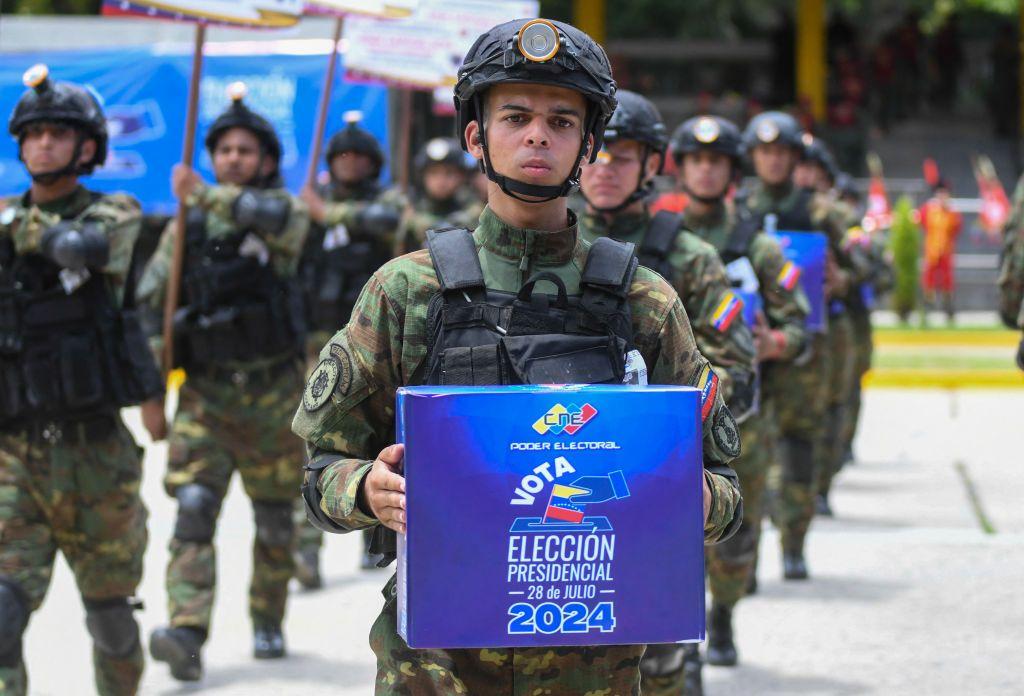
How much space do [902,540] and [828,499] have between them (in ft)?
4.17

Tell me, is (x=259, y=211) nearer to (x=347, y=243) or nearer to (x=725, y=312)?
(x=725, y=312)

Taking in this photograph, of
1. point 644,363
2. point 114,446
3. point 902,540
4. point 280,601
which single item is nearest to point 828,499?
point 902,540

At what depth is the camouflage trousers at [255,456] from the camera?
7.07m

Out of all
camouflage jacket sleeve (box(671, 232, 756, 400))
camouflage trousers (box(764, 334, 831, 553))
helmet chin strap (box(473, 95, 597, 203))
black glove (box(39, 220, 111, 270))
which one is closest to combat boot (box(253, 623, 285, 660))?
black glove (box(39, 220, 111, 270))

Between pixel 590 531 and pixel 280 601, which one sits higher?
pixel 590 531

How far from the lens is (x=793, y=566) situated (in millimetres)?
8984

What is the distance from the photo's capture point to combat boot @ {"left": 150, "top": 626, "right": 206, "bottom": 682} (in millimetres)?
6578

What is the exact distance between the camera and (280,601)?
7254mm

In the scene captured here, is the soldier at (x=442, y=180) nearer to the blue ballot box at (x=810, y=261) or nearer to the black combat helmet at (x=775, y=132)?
the black combat helmet at (x=775, y=132)

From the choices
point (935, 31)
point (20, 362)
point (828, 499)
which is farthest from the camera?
point (935, 31)

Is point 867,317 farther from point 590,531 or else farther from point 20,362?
point 590,531

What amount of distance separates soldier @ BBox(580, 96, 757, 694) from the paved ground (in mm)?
1478

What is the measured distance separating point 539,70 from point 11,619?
9.12ft

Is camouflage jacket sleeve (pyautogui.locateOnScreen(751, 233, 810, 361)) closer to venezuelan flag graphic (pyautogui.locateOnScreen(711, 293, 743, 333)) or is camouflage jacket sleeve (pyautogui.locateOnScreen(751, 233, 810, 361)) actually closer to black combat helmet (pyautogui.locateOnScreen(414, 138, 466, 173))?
venezuelan flag graphic (pyautogui.locateOnScreen(711, 293, 743, 333))
